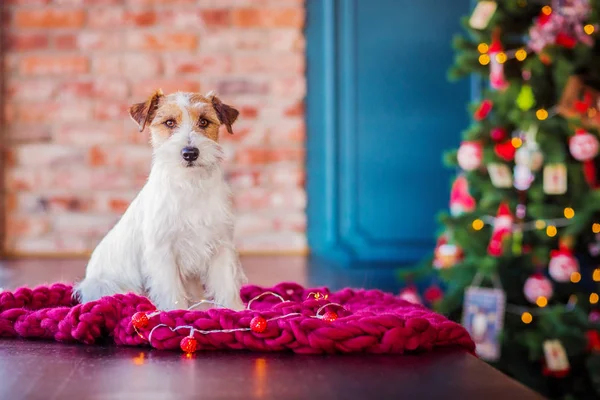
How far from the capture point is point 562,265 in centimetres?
238

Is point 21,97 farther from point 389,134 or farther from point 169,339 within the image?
point 169,339

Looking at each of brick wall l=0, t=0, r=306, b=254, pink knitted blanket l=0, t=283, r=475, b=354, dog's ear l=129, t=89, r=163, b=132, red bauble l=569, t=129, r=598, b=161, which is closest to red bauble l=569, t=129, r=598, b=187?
red bauble l=569, t=129, r=598, b=161

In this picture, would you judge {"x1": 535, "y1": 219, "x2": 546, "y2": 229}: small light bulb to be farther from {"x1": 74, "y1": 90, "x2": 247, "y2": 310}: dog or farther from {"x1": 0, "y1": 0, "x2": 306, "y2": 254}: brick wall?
{"x1": 74, "y1": 90, "x2": 247, "y2": 310}: dog

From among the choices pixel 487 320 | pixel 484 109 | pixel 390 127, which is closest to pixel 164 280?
pixel 487 320

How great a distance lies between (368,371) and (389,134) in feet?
8.67

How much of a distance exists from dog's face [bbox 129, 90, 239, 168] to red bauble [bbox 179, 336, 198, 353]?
Result: 177 mm

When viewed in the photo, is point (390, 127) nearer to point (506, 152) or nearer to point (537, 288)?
point (506, 152)

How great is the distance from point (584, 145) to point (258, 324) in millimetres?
1911

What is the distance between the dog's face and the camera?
74 cm

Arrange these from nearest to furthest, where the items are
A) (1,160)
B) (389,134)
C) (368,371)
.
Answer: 1. (368,371)
2. (1,160)
3. (389,134)

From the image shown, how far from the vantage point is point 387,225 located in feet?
10.6

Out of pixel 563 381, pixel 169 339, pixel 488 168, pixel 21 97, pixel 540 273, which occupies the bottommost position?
pixel 563 381

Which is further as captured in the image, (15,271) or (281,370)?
(15,271)

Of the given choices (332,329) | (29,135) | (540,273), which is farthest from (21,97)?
(332,329)
